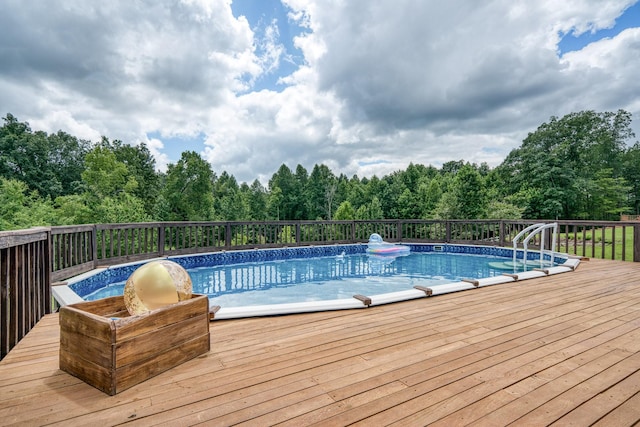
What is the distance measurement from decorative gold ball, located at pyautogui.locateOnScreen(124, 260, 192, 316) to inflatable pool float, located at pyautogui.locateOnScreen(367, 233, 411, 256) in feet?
22.7

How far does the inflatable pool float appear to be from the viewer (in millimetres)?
8195

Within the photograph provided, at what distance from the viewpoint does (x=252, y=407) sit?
1288 mm

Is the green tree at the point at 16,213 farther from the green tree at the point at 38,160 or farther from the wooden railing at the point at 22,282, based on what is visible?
the wooden railing at the point at 22,282

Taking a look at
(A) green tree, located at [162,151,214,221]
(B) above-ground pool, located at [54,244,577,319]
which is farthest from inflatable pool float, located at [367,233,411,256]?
(A) green tree, located at [162,151,214,221]

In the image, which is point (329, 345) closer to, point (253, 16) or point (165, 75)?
point (253, 16)

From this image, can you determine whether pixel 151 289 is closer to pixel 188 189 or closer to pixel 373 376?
pixel 373 376

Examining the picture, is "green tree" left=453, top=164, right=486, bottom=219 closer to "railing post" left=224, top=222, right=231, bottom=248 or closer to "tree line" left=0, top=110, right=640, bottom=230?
"tree line" left=0, top=110, right=640, bottom=230

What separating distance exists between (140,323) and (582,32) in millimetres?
13716

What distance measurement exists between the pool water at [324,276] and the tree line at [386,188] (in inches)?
454

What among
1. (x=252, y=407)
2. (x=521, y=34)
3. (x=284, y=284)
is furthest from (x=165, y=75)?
(x=252, y=407)

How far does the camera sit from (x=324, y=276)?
6.00 m

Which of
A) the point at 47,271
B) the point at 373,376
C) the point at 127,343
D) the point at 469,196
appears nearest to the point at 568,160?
the point at 469,196

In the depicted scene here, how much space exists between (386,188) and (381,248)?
2602cm

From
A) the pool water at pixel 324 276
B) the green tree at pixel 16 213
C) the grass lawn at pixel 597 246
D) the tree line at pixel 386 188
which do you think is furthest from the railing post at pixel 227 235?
the green tree at pixel 16 213
